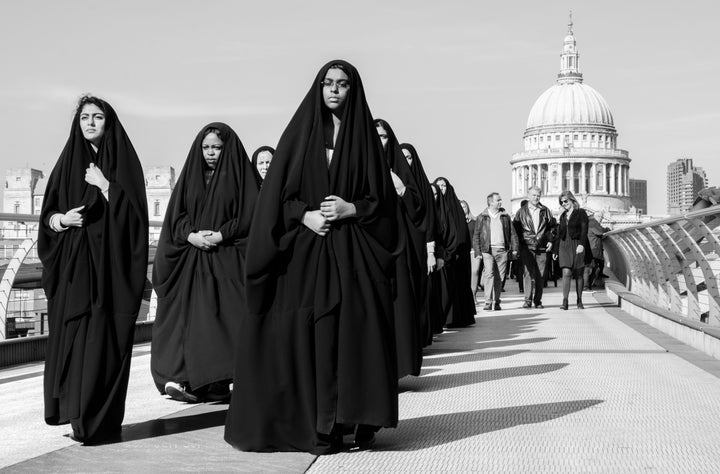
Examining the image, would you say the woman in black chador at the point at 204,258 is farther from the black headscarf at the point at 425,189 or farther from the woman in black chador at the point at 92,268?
the black headscarf at the point at 425,189

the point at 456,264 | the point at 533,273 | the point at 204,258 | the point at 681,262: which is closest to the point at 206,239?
the point at 204,258

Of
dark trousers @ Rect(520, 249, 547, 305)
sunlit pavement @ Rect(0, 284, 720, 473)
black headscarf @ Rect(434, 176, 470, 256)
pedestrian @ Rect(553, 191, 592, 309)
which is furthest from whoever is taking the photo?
dark trousers @ Rect(520, 249, 547, 305)

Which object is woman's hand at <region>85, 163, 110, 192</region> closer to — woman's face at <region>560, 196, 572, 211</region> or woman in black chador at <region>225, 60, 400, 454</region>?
woman in black chador at <region>225, 60, 400, 454</region>

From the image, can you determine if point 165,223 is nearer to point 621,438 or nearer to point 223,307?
point 223,307

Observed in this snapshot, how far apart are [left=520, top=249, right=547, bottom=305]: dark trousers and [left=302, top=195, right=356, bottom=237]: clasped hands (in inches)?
527

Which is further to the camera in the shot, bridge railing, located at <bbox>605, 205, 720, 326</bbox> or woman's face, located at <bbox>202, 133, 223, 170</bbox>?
bridge railing, located at <bbox>605, 205, 720, 326</bbox>

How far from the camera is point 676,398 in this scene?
320 inches

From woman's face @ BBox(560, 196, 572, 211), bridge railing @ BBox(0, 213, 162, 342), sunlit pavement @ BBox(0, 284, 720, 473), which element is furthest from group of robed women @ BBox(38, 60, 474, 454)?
woman's face @ BBox(560, 196, 572, 211)

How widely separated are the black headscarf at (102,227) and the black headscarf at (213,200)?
5.53ft

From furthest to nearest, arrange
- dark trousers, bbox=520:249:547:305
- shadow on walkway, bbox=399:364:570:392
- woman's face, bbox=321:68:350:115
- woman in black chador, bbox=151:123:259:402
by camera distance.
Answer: dark trousers, bbox=520:249:547:305 < shadow on walkway, bbox=399:364:570:392 < woman in black chador, bbox=151:123:259:402 < woman's face, bbox=321:68:350:115

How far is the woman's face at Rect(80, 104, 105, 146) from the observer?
21.6 ft

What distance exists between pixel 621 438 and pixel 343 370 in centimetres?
160

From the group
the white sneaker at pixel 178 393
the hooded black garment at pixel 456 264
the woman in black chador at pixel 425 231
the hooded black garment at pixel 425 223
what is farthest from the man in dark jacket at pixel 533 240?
the white sneaker at pixel 178 393

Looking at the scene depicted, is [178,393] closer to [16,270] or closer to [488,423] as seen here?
[488,423]
